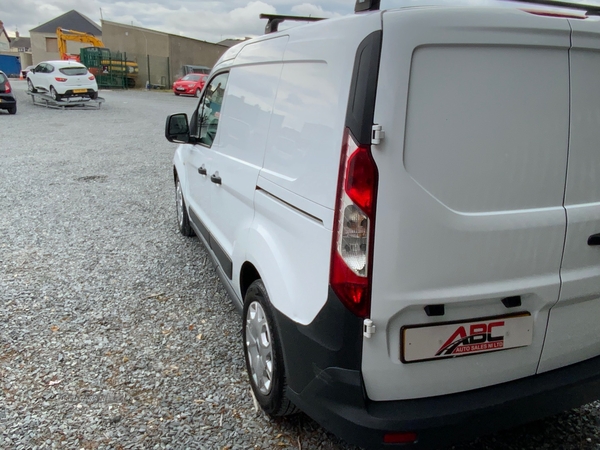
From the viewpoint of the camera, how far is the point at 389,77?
1792 mm

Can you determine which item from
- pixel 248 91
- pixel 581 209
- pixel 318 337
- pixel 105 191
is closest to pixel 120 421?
pixel 318 337

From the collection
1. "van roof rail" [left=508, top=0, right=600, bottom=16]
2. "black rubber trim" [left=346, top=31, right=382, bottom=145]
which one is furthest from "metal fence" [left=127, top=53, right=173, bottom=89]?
"black rubber trim" [left=346, top=31, right=382, bottom=145]

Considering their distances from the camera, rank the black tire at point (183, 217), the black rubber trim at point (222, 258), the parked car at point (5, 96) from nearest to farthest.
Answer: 1. the black rubber trim at point (222, 258)
2. the black tire at point (183, 217)
3. the parked car at point (5, 96)

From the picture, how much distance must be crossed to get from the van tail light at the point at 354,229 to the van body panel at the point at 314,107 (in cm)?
6

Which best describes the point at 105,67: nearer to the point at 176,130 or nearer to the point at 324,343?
the point at 176,130

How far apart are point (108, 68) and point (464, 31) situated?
37813mm

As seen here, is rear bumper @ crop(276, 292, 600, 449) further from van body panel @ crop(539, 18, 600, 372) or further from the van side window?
the van side window

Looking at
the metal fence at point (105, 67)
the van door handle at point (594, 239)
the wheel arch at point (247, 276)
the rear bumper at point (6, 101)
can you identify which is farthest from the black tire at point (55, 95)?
the van door handle at point (594, 239)

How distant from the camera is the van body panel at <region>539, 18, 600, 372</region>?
1987 mm

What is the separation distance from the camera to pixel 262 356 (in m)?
2.62

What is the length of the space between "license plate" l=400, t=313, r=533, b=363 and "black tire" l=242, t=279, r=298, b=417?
72cm

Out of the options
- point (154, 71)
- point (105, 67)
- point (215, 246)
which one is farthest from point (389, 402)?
point (154, 71)

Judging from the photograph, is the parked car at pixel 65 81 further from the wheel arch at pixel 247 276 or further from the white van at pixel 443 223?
the white van at pixel 443 223

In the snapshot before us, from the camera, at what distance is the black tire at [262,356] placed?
2.44 m
